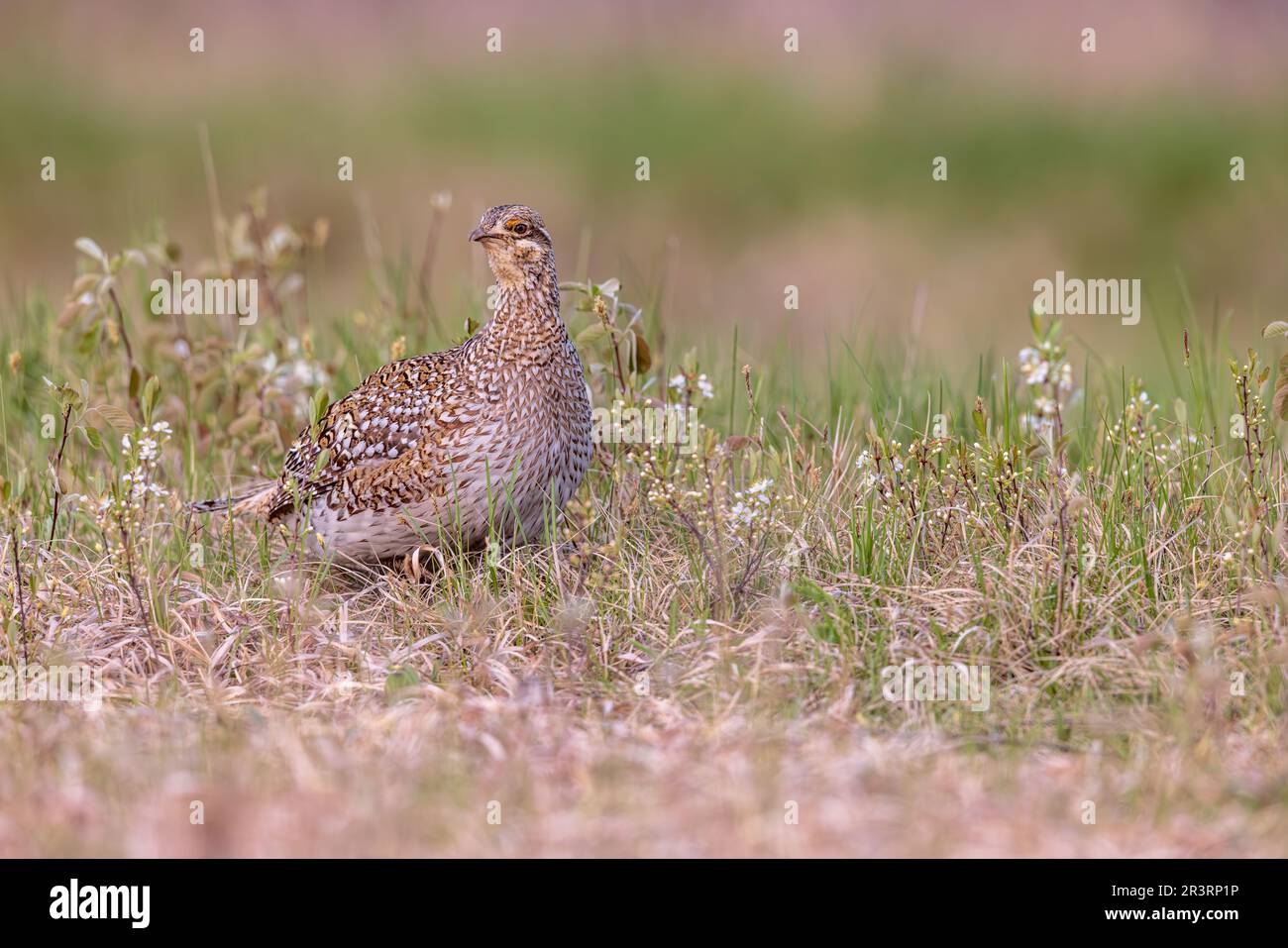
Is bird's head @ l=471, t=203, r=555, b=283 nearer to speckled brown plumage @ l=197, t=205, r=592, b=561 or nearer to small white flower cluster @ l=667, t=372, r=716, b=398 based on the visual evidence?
speckled brown plumage @ l=197, t=205, r=592, b=561

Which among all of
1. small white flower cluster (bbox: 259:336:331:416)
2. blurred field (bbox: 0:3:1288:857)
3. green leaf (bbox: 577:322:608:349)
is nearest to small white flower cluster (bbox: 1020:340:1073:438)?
blurred field (bbox: 0:3:1288:857)

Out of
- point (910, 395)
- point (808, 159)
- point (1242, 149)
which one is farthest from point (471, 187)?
point (910, 395)

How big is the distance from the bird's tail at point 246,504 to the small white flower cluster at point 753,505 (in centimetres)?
193

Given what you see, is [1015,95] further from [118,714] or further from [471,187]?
[118,714]

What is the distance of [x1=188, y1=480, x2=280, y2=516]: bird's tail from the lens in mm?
7016

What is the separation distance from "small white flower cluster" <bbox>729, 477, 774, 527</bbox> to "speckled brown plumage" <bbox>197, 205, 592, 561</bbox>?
0.66m

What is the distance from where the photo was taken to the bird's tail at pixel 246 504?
23.0 ft

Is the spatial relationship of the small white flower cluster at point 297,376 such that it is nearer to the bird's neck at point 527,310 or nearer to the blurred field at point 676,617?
the blurred field at point 676,617

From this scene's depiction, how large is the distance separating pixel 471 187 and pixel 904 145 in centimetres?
449

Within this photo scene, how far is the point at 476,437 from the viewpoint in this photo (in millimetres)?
6340

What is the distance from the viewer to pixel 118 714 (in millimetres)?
5410

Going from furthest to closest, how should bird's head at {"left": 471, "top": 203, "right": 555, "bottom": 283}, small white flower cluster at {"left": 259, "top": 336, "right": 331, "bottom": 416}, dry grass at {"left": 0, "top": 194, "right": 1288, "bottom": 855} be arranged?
1. small white flower cluster at {"left": 259, "top": 336, "right": 331, "bottom": 416}
2. bird's head at {"left": 471, "top": 203, "right": 555, "bottom": 283}
3. dry grass at {"left": 0, "top": 194, "right": 1288, "bottom": 855}

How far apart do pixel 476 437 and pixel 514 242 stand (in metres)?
0.77
